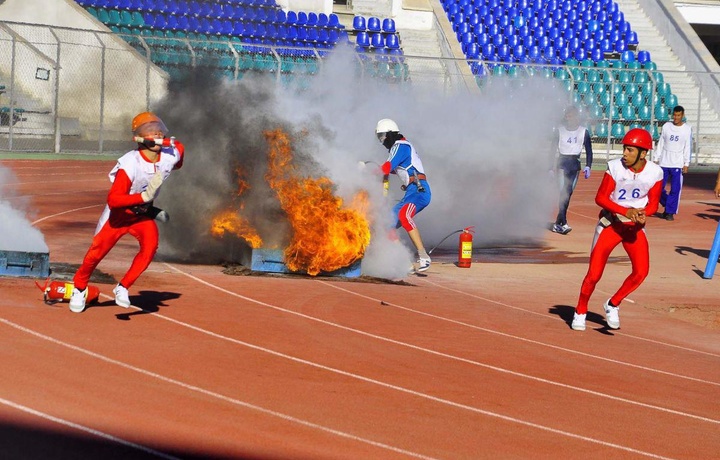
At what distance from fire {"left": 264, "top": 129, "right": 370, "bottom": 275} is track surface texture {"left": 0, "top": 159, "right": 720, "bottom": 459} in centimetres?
33

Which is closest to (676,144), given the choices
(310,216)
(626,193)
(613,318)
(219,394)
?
(613,318)

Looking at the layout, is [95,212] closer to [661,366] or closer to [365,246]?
[365,246]

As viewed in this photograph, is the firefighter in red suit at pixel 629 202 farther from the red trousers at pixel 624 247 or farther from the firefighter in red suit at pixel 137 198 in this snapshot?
the firefighter in red suit at pixel 137 198

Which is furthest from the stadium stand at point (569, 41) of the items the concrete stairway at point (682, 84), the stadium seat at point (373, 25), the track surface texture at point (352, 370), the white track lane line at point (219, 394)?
the white track lane line at point (219, 394)

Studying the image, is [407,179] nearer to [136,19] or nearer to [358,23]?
[136,19]

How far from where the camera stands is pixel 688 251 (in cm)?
1878

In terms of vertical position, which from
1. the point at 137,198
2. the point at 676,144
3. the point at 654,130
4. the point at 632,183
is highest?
the point at 654,130

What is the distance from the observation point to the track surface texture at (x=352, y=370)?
7145mm

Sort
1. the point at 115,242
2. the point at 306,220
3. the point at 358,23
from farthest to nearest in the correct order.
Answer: the point at 358,23
the point at 306,220
the point at 115,242

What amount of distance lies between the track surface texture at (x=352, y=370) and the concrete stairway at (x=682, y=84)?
72.8 feet

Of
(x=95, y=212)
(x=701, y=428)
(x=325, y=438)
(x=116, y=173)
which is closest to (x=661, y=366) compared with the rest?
(x=701, y=428)

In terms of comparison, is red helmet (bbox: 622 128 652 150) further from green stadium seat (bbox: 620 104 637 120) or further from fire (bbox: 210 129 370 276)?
green stadium seat (bbox: 620 104 637 120)

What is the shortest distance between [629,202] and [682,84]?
98.6ft

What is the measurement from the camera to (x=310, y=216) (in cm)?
1332
